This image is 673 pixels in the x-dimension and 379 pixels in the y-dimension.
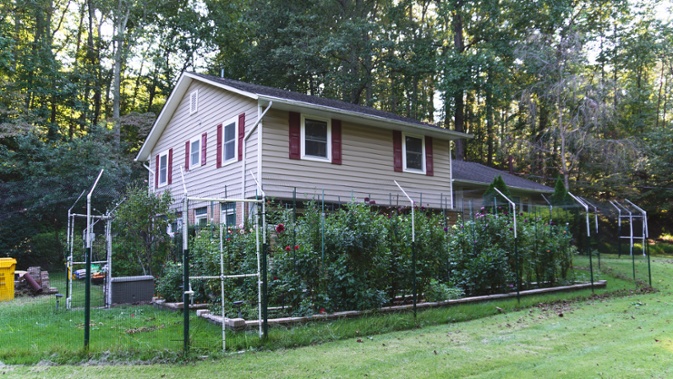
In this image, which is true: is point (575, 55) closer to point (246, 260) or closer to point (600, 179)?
point (600, 179)

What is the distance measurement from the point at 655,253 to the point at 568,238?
583 inches

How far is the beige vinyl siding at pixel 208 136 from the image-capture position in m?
12.7

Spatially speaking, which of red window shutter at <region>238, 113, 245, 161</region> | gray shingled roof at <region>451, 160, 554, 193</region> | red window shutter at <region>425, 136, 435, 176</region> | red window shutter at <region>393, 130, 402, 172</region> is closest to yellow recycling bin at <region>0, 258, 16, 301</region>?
red window shutter at <region>238, 113, 245, 161</region>

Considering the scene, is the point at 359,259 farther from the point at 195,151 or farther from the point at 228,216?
the point at 195,151

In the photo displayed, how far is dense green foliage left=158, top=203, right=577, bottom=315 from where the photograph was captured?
24.0ft

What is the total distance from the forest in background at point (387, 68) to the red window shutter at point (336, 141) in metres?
9.25

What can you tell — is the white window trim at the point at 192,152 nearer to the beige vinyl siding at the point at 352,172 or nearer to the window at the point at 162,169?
the window at the point at 162,169

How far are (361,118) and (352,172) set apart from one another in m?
1.56

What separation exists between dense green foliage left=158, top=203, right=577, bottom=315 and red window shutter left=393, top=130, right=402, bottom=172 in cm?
478

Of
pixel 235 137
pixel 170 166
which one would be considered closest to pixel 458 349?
pixel 235 137

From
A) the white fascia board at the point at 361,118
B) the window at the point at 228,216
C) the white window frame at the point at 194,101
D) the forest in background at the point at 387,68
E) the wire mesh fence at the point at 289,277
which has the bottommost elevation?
the wire mesh fence at the point at 289,277

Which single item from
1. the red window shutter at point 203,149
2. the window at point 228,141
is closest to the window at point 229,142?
the window at point 228,141

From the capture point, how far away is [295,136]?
12.6 m

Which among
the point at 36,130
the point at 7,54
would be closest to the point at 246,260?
the point at 36,130
